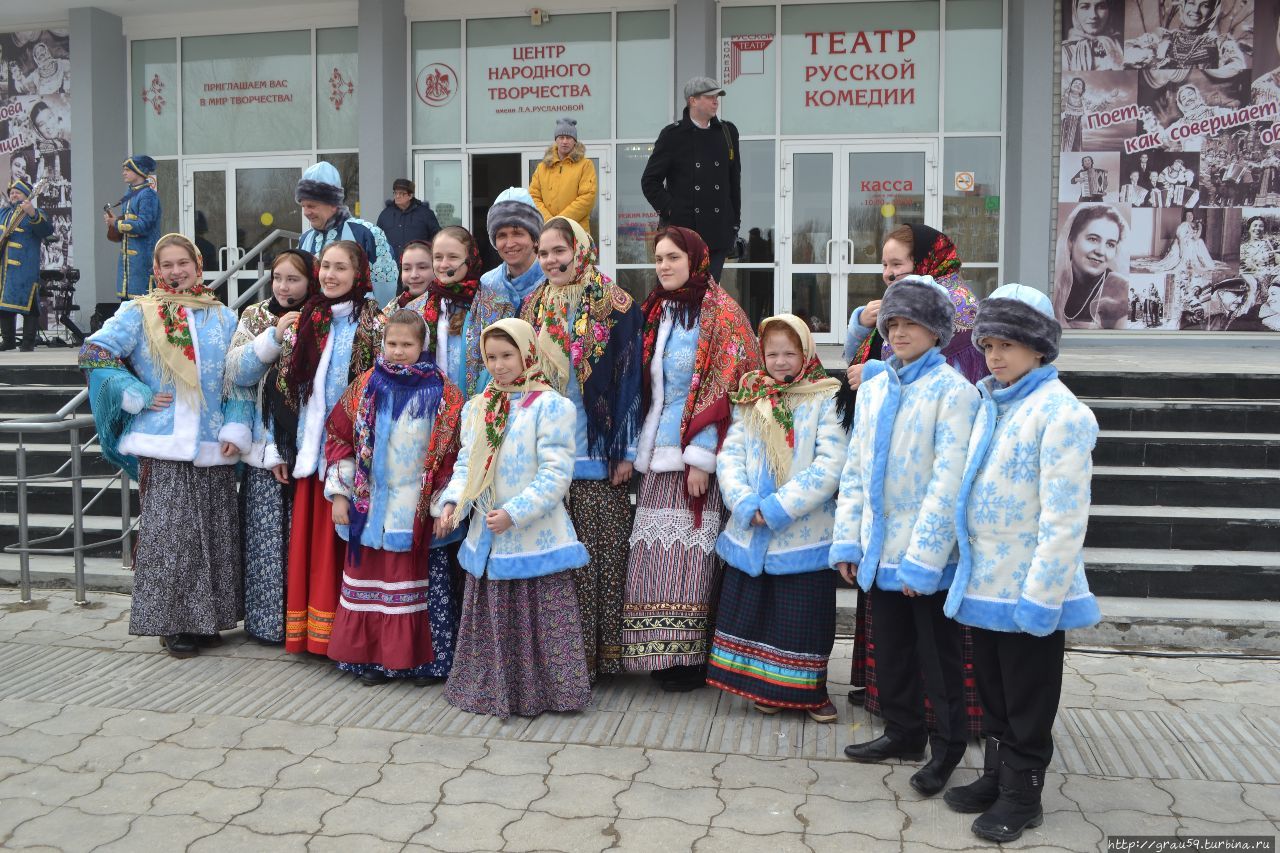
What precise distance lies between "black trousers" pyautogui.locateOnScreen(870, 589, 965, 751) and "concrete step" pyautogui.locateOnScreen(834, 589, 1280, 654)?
1524mm

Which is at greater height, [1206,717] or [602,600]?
[602,600]

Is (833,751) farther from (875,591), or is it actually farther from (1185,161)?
(1185,161)

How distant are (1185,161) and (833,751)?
9597 millimetres

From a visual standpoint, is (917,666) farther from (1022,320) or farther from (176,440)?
(176,440)

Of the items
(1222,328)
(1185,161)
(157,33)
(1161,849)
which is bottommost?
(1161,849)

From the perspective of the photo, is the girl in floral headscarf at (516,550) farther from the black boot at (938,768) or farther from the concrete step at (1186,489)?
the concrete step at (1186,489)

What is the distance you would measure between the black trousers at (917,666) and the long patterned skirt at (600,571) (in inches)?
44.9

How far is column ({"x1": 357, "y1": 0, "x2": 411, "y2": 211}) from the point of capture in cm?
1225

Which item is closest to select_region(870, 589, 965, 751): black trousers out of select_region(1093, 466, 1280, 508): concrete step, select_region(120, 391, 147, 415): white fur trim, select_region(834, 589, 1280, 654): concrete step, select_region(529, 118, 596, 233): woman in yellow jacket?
select_region(834, 589, 1280, 654): concrete step

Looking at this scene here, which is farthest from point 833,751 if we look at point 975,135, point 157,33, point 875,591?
point 157,33

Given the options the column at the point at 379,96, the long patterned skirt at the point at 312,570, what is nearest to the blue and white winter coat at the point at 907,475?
the long patterned skirt at the point at 312,570

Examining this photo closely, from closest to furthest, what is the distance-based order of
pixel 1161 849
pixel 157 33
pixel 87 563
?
pixel 1161 849, pixel 87 563, pixel 157 33

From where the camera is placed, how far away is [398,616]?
4.47m

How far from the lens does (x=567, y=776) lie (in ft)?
11.8
